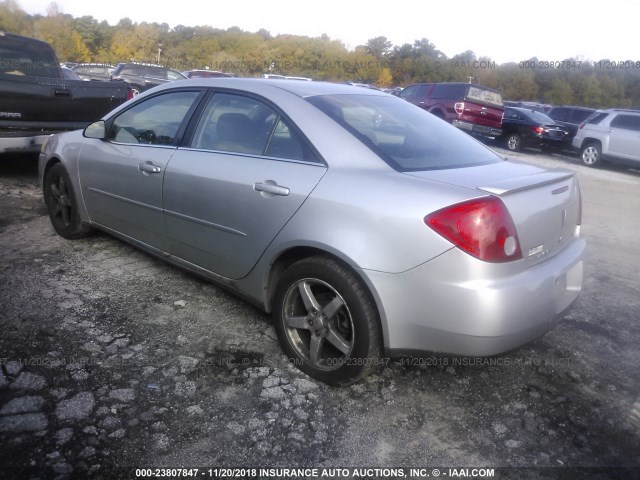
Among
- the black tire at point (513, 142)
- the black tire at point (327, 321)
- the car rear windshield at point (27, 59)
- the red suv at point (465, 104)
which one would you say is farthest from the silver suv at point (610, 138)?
the black tire at point (327, 321)

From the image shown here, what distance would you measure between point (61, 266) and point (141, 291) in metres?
0.83

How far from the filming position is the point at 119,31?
65500mm

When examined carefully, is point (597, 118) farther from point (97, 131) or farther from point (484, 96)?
point (97, 131)

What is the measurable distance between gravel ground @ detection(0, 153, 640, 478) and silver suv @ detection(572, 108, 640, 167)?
12780 millimetres

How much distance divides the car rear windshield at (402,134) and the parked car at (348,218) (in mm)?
14

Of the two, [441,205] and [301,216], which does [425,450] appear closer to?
[441,205]

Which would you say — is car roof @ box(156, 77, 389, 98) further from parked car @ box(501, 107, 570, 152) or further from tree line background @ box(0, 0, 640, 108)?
tree line background @ box(0, 0, 640, 108)

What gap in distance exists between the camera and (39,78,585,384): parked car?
2.36 m

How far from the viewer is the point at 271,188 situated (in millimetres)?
2895

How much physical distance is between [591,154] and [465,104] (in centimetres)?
403

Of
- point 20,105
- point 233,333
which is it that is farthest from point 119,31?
point 233,333

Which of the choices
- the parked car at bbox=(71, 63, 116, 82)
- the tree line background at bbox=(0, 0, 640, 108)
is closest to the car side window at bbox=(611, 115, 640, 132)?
the parked car at bbox=(71, 63, 116, 82)

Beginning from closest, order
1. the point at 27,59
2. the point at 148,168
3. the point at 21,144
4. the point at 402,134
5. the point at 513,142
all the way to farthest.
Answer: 1. the point at 402,134
2. the point at 148,168
3. the point at 21,144
4. the point at 27,59
5. the point at 513,142

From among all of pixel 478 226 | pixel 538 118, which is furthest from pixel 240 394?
pixel 538 118
